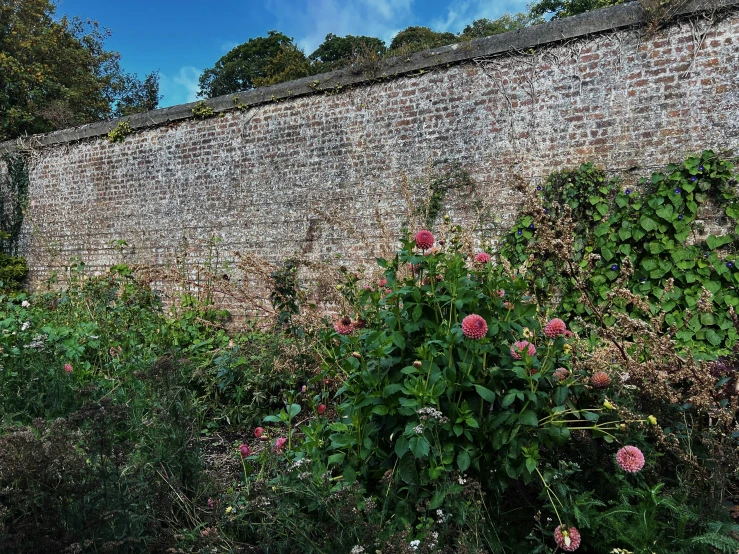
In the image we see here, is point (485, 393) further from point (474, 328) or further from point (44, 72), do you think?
point (44, 72)

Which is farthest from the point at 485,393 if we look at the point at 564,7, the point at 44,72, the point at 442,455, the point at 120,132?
the point at 564,7

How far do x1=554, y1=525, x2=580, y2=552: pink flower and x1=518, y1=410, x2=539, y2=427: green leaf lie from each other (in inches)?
14.1

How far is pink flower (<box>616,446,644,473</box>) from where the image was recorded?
1930 mm

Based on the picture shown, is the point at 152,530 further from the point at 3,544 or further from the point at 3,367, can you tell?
the point at 3,367

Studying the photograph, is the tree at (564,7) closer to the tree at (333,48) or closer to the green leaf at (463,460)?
the tree at (333,48)

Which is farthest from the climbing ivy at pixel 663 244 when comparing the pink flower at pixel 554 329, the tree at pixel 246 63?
the tree at pixel 246 63

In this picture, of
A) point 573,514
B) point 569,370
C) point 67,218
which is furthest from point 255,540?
point 67,218

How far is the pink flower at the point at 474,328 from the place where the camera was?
2004 millimetres

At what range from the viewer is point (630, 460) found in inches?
76.4

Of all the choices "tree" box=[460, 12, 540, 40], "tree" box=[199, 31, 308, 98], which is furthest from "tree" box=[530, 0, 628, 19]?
"tree" box=[199, 31, 308, 98]

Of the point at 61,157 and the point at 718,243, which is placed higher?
the point at 61,157

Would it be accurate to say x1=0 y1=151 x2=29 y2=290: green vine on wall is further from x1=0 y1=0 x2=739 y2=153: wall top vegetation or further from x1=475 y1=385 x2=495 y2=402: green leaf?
x1=475 y1=385 x2=495 y2=402: green leaf

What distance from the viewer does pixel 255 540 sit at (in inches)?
87.4

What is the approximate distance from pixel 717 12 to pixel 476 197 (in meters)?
2.71
